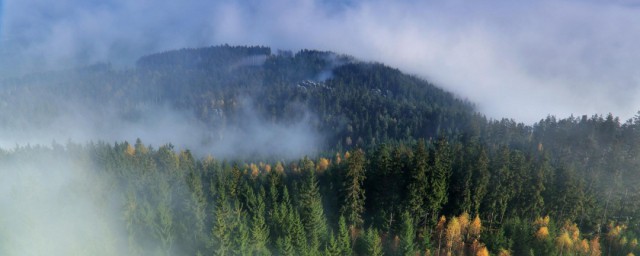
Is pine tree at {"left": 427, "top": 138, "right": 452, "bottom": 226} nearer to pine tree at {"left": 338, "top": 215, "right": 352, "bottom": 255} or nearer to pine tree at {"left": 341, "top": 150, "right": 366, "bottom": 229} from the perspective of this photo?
pine tree at {"left": 341, "top": 150, "right": 366, "bottom": 229}

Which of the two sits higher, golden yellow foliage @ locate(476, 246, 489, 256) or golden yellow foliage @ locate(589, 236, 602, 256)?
golden yellow foliage @ locate(589, 236, 602, 256)

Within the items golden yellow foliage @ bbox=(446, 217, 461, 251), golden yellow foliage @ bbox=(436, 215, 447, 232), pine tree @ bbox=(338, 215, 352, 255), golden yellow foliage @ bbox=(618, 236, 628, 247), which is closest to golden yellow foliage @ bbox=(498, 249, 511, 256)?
golden yellow foliage @ bbox=(446, 217, 461, 251)

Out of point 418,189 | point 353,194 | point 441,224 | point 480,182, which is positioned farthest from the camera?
point 353,194

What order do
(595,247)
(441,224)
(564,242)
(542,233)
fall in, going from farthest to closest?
1. (441,224)
2. (595,247)
3. (542,233)
4. (564,242)

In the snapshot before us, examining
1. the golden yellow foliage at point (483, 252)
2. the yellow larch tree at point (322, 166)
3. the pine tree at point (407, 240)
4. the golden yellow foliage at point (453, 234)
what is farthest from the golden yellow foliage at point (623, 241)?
the yellow larch tree at point (322, 166)

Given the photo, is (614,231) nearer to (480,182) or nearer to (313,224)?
(480,182)

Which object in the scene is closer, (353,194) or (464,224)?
(464,224)

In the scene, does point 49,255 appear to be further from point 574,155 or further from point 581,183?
point 574,155

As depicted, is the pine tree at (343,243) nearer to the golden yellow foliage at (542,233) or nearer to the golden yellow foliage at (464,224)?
the golden yellow foliage at (464,224)

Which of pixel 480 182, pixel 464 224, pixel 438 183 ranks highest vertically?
pixel 480 182

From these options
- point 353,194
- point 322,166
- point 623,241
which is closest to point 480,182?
point 353,194

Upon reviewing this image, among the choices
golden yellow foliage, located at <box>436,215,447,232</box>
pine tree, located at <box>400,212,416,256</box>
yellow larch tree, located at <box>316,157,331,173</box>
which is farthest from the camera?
yellow larch tree, located at <box>316,157,331,173</box>

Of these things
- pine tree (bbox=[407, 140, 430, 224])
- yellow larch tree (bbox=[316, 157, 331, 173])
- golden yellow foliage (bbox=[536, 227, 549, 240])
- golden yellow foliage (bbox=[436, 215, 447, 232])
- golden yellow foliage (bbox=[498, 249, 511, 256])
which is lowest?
golden yellow foliage (bbox=[498, 249, 511, 256])

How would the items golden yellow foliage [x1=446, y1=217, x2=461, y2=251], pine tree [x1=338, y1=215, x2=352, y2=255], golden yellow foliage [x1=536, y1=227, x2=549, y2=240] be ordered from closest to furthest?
pine tree [x1=338, y1=215, x2=352, y2=255] → golden yellow foliage [x1=536, y1=227, x2=549, y2=240] → golden yellow foliage [x1=446, y1=217, x2=461, y2=251]
